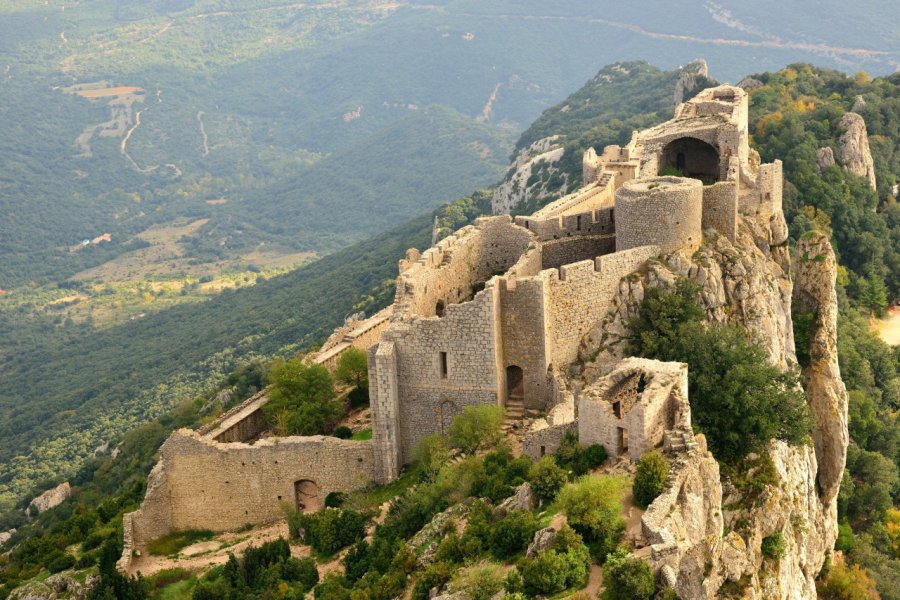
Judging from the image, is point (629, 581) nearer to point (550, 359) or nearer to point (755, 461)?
point (755, 461)

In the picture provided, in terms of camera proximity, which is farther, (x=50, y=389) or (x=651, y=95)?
(x=651, y=95)

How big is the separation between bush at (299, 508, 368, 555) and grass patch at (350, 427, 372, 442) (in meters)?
3.80

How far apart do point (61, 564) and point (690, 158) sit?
95.0 feet

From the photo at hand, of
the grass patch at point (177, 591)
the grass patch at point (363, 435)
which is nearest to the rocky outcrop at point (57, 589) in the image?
the grass patch at point (177, 591)

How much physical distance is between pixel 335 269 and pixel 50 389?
2879 centimetres

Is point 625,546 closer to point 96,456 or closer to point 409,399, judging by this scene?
point 409,399

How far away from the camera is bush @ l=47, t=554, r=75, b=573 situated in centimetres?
4494

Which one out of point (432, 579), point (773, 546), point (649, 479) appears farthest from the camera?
point (773, 546)

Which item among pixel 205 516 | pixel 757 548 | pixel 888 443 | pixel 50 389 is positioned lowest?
pixel 50 389

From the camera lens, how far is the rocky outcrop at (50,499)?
7131 centimetres

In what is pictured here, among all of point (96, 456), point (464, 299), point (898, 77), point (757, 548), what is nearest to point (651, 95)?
point (898, 77)

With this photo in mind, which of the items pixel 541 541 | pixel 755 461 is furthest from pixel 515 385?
pixel 541 541

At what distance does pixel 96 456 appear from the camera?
84562mm

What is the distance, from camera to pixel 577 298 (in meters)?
41.2
